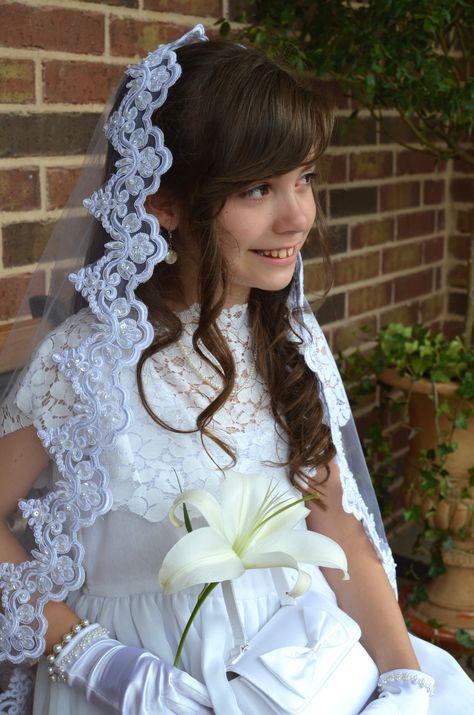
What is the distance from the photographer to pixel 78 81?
7.07 ft

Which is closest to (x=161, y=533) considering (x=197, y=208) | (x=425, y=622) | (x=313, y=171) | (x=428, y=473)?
(x=197, y=208)

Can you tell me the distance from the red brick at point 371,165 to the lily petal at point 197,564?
2108 millimetres

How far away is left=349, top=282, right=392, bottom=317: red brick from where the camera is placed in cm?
327

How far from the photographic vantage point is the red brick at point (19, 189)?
201cm

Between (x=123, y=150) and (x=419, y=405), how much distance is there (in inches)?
64.8

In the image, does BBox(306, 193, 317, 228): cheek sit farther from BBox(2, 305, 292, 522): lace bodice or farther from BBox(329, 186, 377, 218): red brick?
BBox(329, 186, 377, 218): red brick

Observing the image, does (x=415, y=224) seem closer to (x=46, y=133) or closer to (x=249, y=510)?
(x=46, y=133)

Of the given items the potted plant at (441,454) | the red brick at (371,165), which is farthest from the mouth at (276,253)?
the red brick at (371,165)

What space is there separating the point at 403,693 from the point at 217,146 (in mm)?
898

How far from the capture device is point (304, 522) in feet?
5.84

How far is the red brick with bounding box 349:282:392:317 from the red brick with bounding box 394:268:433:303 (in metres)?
0.07

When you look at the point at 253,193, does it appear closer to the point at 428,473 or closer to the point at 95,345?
the point at 95,345

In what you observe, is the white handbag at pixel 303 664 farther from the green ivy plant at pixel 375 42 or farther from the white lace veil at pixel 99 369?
the green ivy plant at pixel 375 42

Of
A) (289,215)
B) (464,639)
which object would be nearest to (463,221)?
(464,639)
